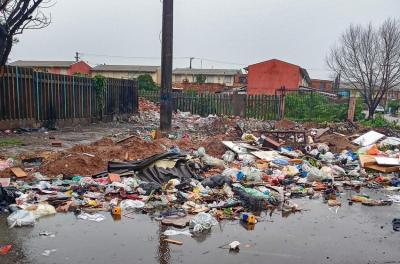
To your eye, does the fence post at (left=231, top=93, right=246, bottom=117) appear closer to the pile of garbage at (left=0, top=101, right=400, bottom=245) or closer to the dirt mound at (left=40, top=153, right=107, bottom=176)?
the pile of garbage at (left=0, top=101, right=400, bottom=245)

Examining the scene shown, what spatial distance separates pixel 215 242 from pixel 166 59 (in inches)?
387

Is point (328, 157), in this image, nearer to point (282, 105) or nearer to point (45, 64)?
point (282, 105)

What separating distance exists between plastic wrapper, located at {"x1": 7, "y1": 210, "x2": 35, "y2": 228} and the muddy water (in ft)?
0.30

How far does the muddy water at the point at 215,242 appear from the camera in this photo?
3.75 meters

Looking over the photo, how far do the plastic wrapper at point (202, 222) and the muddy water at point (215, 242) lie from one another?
9cm

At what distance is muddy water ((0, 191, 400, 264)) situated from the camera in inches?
148

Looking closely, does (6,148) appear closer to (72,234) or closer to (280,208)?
(72,234)

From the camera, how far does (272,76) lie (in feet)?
136

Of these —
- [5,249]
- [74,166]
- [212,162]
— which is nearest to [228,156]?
[212,162]

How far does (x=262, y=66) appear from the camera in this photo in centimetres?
4178

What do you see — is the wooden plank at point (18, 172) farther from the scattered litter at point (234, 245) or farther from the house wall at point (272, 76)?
the house wall at point (272, 76)

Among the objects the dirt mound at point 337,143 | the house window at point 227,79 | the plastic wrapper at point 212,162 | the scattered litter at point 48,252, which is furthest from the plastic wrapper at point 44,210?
the house window at point 227,79

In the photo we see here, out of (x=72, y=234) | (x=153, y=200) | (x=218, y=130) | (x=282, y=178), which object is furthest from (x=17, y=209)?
(x=218, y=130)

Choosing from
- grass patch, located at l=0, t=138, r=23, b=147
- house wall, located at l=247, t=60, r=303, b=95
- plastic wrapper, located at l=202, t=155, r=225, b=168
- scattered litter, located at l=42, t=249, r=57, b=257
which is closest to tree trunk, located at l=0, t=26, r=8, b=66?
grass patch, located at l=0, t=138, r=23, b=147
